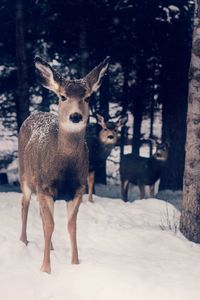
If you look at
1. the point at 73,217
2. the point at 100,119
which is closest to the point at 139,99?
the point at 100,119

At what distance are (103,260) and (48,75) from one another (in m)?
3.04

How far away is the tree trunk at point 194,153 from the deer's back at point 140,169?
6.97m

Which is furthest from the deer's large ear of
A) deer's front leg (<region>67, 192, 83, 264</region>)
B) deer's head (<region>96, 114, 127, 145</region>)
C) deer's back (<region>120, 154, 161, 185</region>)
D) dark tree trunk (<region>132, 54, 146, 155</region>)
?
dark tree trunk (<region>132, 54, 146, 155</region>)

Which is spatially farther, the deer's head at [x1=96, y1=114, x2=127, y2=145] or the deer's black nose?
the deer's head at [x1=96, y1=114, x2=127, y2=145]

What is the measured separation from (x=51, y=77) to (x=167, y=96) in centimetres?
1189

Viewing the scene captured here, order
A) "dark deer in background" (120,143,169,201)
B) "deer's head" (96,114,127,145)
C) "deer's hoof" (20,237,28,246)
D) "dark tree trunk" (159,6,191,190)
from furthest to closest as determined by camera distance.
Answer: "dark tree trunk" (159,6,191,190)
"dark deer in background" (120,143,169,201)
"deer's head" (96,114,127,145)
"deer's hoof" (20,237,28,246)

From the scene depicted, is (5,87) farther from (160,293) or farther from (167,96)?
(160,293)

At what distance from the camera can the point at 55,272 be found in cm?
761

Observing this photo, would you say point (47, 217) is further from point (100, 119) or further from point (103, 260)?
point (100, 119)

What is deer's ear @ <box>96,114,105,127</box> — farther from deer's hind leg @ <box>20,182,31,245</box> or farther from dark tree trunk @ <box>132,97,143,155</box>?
dark tree trunk @ <box>132,97,143,155</box>

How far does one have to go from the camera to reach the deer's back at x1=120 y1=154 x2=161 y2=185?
16.6 meters

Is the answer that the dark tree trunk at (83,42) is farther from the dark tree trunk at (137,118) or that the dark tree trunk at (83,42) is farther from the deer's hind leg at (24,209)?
the deer's hind leg at (24,209)

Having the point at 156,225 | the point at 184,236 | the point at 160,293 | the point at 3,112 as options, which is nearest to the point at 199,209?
the point at 184,236

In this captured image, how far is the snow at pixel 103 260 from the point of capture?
6.84 meters
